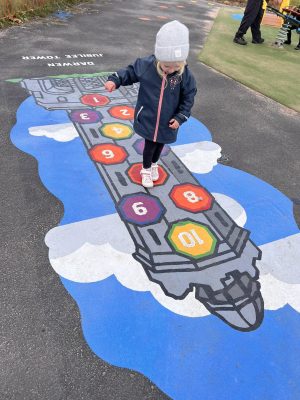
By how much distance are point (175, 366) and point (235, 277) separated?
77 cm

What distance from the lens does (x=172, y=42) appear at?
235 centimetres

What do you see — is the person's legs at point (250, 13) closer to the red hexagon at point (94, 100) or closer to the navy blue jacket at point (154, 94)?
the red hexagon at point (94, 100)

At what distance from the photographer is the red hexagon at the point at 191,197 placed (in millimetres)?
3004

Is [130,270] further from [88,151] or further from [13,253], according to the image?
[88,151]

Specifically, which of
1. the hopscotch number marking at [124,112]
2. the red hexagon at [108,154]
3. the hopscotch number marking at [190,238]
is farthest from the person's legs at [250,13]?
the hopscotch number marking at [190,238]

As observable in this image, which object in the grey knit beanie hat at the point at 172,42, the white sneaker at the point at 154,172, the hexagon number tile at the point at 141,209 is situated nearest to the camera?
the grey knit beanie hat at the point at 172,42

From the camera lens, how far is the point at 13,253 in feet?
8.05

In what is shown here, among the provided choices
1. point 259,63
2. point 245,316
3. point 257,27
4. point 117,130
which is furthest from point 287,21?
point 245,316

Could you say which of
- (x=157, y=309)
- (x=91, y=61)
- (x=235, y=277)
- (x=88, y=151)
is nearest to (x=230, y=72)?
(x=91, y=61)

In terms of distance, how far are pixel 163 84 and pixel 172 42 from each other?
33 centimetres

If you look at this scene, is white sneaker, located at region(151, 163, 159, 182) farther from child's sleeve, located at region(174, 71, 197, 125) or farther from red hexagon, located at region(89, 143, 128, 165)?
child's sleeve, located at region(174, 71, 197, 125)

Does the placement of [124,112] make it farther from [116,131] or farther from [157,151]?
[157,151]

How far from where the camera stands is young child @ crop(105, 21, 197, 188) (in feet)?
7.81

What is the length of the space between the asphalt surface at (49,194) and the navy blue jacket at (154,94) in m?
1.02
